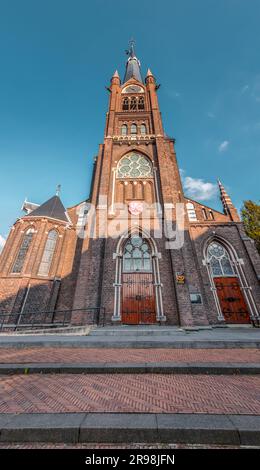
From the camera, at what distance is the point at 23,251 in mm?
15148

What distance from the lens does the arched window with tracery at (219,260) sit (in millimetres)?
13199

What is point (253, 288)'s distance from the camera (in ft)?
40.3

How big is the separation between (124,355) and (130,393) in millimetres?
2225

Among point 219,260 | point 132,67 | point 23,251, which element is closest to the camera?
point 219,260

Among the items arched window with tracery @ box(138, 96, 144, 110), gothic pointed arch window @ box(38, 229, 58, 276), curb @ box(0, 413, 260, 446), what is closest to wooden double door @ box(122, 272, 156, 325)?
gothic pointed arch window @ box(38, 229, 58, 276)

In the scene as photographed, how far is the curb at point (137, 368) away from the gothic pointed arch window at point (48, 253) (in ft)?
35.4

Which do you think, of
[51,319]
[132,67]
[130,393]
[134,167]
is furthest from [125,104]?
[130,393]

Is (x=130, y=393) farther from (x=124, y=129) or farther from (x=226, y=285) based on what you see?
(x=124, y=129)

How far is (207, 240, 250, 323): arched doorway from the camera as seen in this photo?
39.3 feet

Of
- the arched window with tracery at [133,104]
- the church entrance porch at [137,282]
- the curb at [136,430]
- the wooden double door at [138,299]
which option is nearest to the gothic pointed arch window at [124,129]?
the arched window with tracery at [133,104]

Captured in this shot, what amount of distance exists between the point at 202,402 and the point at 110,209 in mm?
12452

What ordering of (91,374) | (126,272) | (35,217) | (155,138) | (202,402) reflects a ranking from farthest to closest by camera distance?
(155,138) → (35,217) → (126,272) → (91,374) → (202,402)
